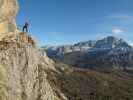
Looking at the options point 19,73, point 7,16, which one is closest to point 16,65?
point 19,73

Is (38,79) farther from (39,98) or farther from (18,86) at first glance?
(18,86)

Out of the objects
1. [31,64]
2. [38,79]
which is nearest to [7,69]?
[31,64]

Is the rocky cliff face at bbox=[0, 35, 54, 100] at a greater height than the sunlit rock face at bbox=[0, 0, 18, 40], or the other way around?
the sunlit rock face at bbox=[0, 0, 18, 40]

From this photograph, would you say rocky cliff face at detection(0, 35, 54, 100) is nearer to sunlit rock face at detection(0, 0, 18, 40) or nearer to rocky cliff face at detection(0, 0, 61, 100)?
rocky cliff face at detection(0, 0, 61, 100)

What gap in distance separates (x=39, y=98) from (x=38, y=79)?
177 inches

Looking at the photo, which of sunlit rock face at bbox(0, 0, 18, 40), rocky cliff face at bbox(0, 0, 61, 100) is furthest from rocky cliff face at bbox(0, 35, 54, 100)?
sunlit rock face at bbox(0, 0, 18, 40)

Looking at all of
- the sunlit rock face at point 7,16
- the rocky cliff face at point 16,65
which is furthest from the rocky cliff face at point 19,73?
the sunlit rock face at point 7,16

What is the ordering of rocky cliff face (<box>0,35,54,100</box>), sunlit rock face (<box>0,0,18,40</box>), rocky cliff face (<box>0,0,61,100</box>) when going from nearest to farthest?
rocky cliff face (<box>0,35,54,100</box>) < rocky cliff face (<box>0,0,61,100</box>) < sunlit rock face (<box>0,0,18,40</box>)

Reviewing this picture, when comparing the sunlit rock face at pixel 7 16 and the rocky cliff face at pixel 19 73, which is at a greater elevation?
the sunlit rock face at pixel 7 16

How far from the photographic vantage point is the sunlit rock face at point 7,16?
220 feet

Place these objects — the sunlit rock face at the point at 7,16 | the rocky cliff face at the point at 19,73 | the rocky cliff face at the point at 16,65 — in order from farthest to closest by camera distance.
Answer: the sunlit rock face at the point at 7,16 < the rocky cliff face at the point at 16,65 < the rocky cliff face at the point at 19,73

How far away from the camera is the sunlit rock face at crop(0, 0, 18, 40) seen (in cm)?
6700

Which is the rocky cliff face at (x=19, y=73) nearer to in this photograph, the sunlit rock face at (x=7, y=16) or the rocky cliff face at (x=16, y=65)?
the rocky cliff face at (x=16, y=65)

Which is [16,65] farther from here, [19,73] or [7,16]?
[7,16]
